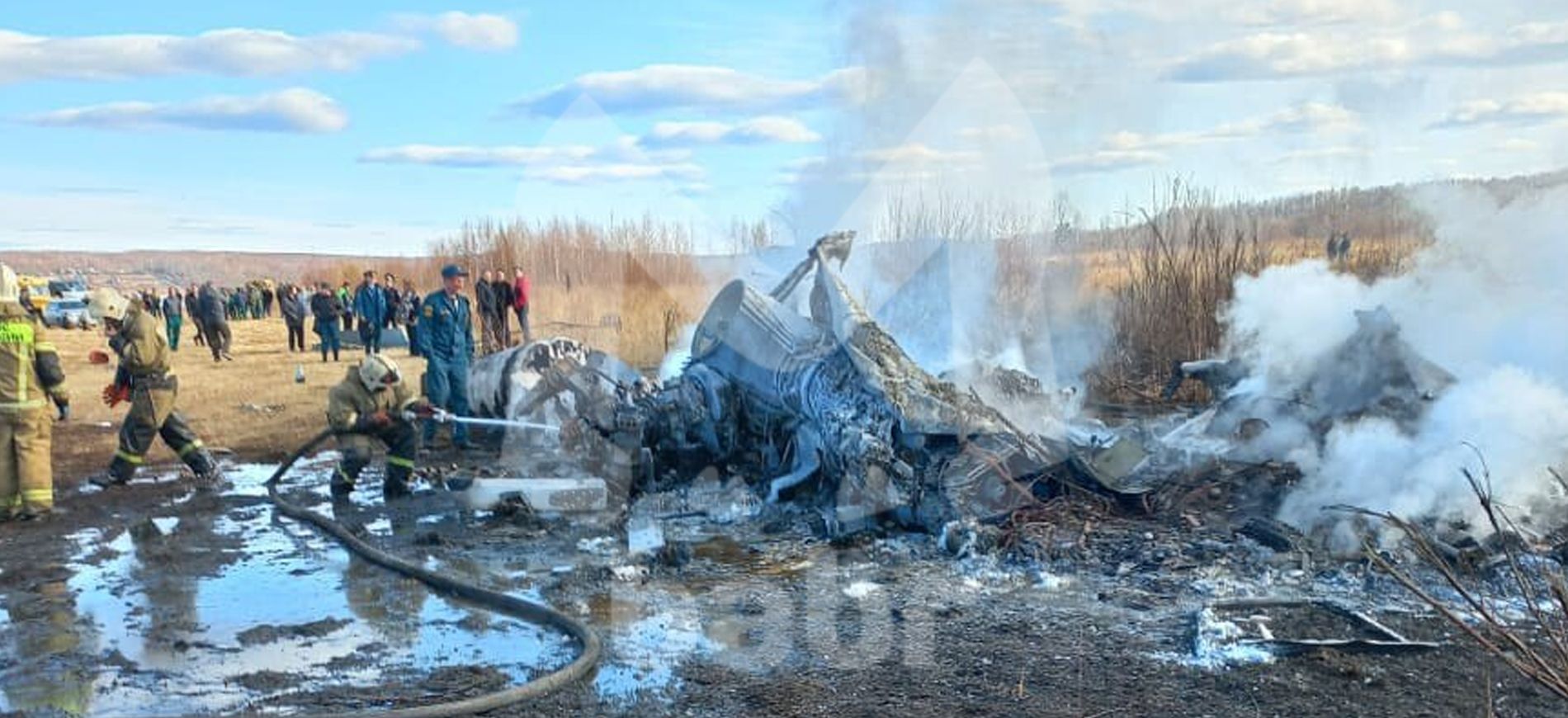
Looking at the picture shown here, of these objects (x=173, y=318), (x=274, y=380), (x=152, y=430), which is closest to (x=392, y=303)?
(x=274, y=380)

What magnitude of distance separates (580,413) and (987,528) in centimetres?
437

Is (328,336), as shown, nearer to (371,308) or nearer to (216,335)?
(371,308)

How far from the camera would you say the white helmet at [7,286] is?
→ 8.97 metres

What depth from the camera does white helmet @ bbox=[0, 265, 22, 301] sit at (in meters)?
8.97

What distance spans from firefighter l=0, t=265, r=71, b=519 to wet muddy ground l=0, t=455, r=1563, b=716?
0.86 feet

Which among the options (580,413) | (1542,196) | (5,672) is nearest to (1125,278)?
(1542,196)

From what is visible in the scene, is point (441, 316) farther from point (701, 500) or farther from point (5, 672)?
point (5, 672)

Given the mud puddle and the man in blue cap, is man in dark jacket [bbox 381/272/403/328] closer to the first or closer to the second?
the man in blue cap

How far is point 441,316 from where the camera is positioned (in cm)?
1180

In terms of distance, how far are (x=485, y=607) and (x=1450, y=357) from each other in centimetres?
693

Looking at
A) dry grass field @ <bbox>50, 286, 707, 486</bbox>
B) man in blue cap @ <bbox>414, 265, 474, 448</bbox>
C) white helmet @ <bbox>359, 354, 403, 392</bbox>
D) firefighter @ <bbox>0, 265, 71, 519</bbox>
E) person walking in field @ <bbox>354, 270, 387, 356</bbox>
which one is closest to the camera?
firefighter @ <bbox>0, 265, 71, 519</bbox>

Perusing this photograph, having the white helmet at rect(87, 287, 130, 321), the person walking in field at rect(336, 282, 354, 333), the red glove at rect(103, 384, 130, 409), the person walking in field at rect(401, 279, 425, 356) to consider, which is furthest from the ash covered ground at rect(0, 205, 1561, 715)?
the person walking in field at rect(336, 282, 354, 333)

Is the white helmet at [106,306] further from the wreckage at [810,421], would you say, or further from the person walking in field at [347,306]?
the person walking in field at [347,306]

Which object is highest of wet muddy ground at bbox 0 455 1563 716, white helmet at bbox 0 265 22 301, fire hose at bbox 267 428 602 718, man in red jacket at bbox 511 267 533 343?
white helmet at bbox 0 265 22 301
